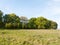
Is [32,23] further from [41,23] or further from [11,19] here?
[11,19]

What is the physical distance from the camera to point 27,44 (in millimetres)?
16250

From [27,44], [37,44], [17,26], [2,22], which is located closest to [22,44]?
[27,44]

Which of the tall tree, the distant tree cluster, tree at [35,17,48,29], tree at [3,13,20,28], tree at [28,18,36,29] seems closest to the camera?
the distant tree cluster

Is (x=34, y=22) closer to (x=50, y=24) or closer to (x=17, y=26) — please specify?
(x=50, y=24)

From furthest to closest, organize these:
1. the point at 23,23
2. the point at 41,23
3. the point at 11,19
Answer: the point at 41,23, the point at 11,19, the point at 23,23

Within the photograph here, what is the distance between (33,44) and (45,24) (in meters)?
61.5

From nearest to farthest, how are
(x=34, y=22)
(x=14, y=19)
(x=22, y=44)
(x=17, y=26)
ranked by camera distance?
(x=22, y=44)
(x=17, y=26)
(x=14, y=19)
(x=34, y=22)

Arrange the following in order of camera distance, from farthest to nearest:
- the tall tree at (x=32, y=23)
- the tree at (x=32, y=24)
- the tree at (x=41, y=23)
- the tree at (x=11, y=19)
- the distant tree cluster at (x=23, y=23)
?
the tree at (x=41, y=23) → the tree at (x=11, y=19) → the tall tree at (x=32, y=23) → the tree at (x=32, y=24) → the distant tree cluster at (x=23, y=23)

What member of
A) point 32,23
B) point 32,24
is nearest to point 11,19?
point 32,24

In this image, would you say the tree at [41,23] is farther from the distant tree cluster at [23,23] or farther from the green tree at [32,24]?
the green tree at [32,24]

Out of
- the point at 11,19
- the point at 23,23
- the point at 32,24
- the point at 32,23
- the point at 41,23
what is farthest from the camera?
the point at 41,23

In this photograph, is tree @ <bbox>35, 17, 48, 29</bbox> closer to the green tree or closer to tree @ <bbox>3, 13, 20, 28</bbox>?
the green tree

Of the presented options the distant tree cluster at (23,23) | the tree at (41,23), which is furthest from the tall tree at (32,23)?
the tree at (41,23)

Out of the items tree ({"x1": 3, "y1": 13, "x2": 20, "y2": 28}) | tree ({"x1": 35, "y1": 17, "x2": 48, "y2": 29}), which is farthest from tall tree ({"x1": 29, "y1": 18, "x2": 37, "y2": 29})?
tree ({"x1": 3, "y1": 13, "x2": 20, "y2": 28})
